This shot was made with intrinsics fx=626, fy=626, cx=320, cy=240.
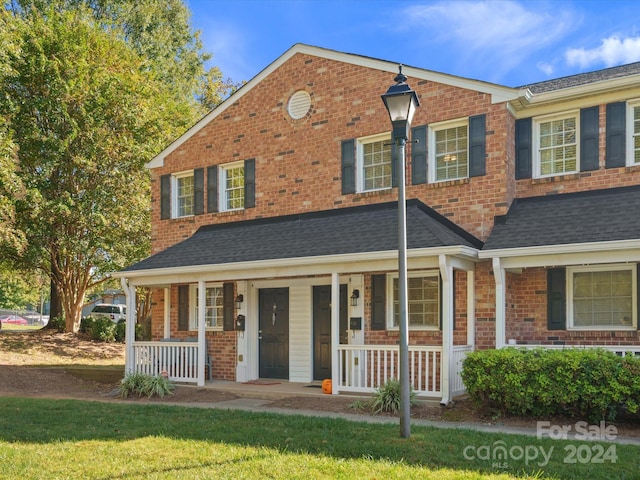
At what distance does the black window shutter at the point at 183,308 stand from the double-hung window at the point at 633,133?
994 centimetres

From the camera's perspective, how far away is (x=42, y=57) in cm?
1891

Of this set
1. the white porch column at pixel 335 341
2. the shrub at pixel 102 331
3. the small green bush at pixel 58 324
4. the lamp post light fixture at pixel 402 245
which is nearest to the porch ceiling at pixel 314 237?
the white porch column at pixel 335 341

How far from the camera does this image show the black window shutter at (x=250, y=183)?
14.7m

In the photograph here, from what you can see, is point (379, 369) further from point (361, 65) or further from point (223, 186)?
point (223, 186)

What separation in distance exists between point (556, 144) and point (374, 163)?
3585mm

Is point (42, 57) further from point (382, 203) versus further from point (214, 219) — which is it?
point (382, 203)

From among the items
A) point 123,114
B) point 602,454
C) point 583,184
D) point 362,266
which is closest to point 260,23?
point 362,266

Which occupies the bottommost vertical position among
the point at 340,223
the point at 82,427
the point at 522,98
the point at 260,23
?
the point at 82,427

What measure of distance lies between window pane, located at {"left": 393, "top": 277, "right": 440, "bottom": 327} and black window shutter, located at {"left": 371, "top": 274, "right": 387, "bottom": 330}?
23 cm

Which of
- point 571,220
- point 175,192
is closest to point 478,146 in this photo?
point 571,220

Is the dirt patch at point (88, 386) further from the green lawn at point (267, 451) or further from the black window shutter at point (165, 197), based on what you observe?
the black window shutter at point (165, 197)

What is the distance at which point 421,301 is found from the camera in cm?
1178

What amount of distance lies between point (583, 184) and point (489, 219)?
1734 millimetres

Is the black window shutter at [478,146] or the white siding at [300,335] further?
the white siding at [300,335]
